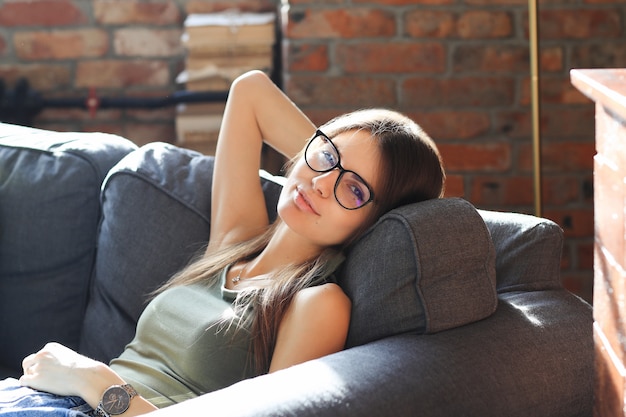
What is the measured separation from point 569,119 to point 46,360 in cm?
184

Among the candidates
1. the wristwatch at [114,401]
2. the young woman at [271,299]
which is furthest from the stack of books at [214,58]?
the wristwatch at [114,401]

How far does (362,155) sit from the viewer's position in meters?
1.53

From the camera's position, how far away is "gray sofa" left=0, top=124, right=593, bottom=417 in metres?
1.22

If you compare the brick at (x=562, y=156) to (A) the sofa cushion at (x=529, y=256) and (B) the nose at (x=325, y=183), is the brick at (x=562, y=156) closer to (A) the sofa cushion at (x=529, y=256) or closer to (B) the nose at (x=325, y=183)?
(A) the sofa cushion at (x=529, y=256)

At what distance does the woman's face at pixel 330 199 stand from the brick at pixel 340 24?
116 centimetres

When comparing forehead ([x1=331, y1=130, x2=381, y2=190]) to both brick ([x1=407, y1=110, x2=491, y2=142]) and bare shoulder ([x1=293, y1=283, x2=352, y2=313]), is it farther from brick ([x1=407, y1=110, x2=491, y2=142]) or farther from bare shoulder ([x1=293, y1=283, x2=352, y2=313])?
brick ([x1=407, y1=110, x2=491, y2=142])

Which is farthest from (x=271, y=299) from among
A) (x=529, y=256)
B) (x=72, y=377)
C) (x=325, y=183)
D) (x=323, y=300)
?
(x=529, y=256)

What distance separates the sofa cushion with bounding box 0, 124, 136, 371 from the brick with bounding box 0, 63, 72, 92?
3.66ft

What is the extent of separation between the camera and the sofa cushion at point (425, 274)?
4.44 ft

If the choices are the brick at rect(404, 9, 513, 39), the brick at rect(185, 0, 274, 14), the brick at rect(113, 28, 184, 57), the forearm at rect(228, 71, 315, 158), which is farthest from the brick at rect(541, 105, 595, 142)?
the brick at rect(113, 28, 184, 57)

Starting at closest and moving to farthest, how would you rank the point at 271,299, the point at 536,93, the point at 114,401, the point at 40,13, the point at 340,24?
1. the point at 114,401
2. the point at 271,299
3. the point at 536,93
4. the point at 340,24
5. the point at 40,13

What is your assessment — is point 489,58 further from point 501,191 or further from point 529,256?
point 529,256

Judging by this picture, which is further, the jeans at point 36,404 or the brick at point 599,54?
the brick at point 599,54

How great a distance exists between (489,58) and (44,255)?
1455 millimetres
